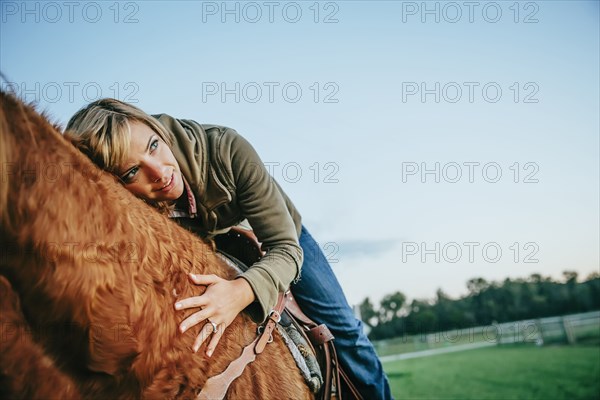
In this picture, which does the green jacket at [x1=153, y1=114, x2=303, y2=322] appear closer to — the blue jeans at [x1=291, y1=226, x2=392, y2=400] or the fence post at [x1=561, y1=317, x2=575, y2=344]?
the blue jeans at [x1=291, y1=226, x2=392, y2=400]

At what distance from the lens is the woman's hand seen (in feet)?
4.75

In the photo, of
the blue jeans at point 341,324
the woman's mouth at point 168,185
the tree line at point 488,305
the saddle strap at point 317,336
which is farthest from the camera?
the tree line at point 488,305

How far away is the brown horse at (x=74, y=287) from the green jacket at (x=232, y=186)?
690 millimetres

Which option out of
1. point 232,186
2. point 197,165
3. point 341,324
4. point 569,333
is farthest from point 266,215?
point 569,333

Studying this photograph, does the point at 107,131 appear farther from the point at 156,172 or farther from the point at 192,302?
the point at 192,302

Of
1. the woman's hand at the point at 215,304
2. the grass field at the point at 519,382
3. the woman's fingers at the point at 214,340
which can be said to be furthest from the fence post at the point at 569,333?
the woman's fingers at the point at 214,340

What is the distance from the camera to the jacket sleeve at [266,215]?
1.93 metres

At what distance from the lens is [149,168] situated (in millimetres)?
1808

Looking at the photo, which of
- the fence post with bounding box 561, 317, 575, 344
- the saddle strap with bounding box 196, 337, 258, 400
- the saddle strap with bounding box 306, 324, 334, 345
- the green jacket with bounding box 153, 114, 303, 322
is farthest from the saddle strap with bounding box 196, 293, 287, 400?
the fence post with bounding box 561, 317, 575, 344

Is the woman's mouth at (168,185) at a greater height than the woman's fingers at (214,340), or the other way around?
the woman's mouth at (168,185)

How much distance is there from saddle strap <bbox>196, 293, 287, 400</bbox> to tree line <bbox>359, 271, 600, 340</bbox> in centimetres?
4394

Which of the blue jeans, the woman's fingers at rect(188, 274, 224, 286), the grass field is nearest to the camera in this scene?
the woman's fingers at rect(188, 274, 224, 286)

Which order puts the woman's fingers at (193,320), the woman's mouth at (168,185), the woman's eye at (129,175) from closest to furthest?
1. the woman's fingers at (193,320)
2. the woman's eye at (129,175)
3. the woman's mouth at (168,185)

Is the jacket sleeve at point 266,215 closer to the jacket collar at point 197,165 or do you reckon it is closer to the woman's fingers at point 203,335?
the jacket collar at point 197,165
